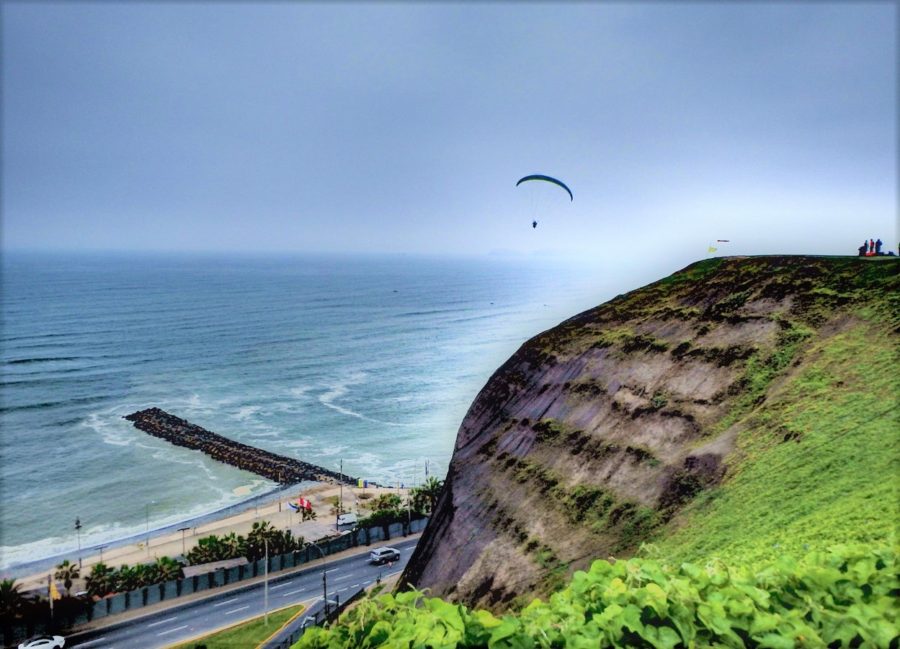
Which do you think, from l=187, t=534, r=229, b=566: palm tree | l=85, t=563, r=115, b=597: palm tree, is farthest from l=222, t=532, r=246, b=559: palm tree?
l=85, t=563, r=115, b=597: palm tree

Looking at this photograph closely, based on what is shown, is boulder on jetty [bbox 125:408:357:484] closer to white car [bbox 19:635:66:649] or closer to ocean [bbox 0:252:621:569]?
ocean [bbox 0:252:621:569]

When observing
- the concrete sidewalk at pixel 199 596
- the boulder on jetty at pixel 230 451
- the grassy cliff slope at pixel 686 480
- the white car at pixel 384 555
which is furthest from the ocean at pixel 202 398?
the grassy cliff slope at pixel 686 480

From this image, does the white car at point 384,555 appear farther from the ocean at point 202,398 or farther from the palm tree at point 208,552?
the ocean at point 202,398

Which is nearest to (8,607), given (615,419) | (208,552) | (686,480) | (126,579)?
(126,579)

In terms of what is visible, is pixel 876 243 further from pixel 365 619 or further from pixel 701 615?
pixel 365 619

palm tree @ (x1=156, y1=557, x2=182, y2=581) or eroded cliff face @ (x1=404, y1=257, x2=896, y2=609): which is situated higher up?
eroded cliff face @ (x1=404, y1=257, x2=896, y2=609)

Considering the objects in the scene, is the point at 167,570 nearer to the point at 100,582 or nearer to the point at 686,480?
the point at 100,582
